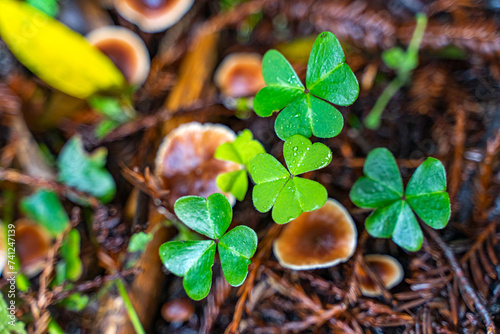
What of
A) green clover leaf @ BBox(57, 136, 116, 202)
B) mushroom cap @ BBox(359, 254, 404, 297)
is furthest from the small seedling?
mushroom cap @ BBox(359, 254, 404, 297)

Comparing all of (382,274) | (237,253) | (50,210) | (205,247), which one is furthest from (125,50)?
(382,274)

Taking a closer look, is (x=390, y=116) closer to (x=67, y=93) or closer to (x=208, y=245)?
(x=208, y=245)

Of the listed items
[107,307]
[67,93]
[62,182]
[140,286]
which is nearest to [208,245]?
[140,286]

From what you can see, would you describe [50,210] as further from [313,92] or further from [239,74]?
[313,92]

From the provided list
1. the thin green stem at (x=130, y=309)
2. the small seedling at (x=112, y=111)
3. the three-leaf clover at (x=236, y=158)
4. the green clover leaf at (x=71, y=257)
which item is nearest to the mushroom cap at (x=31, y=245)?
the green clover leaf at (x=71, y=257)

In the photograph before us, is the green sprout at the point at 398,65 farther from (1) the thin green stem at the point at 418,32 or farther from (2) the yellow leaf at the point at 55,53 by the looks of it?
(2) the yellow leaf at the point at 55,53
